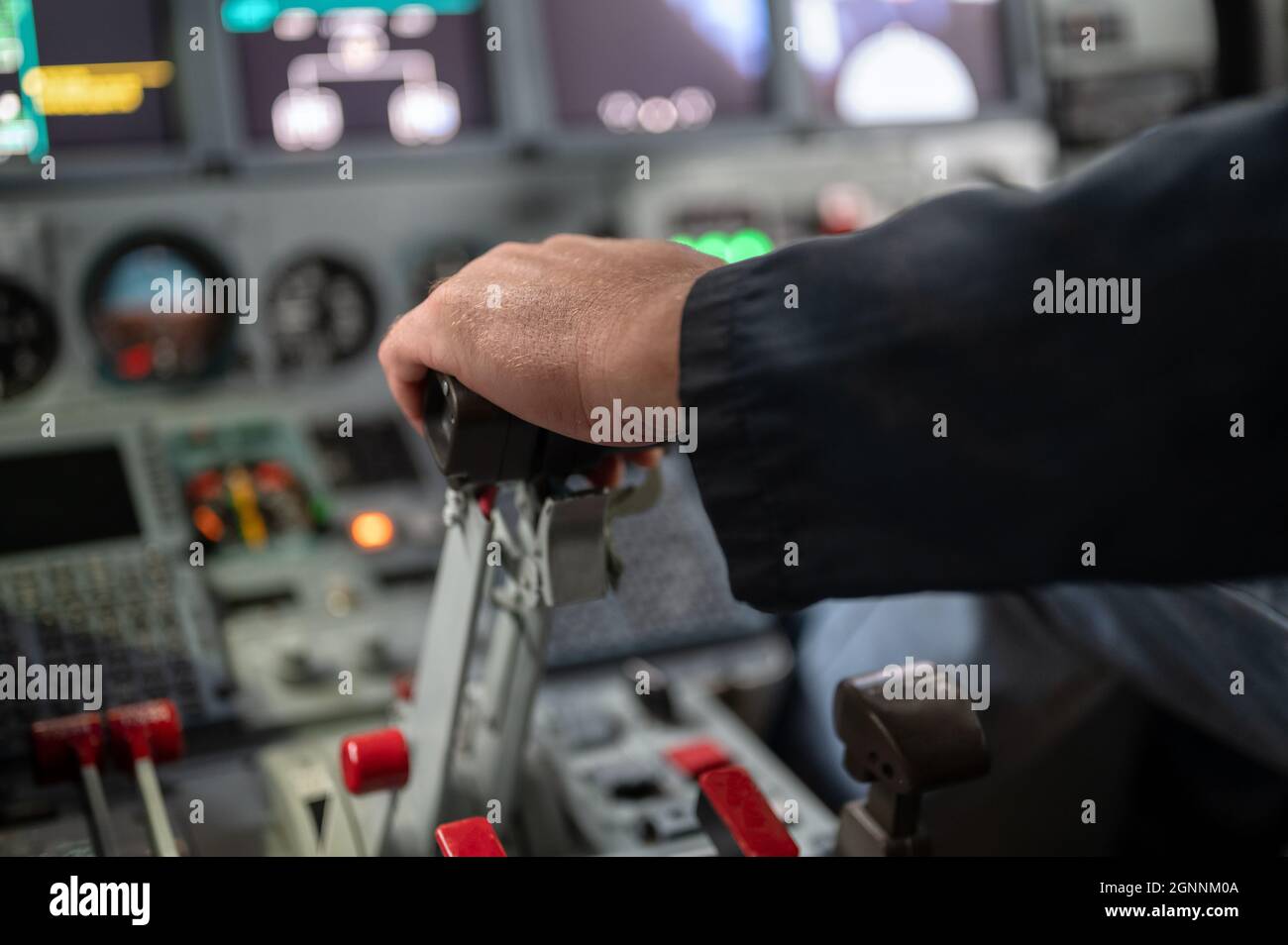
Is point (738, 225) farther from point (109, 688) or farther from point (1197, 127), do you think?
point (1197, 127)

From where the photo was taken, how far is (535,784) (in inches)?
49.8

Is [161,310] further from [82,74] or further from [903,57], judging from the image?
[903,57]

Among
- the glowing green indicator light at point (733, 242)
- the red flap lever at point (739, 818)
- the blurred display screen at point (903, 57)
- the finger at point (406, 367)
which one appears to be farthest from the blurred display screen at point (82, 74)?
the red flap lever at point (739, 818)

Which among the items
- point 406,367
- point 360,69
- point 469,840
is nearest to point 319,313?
point 360,69

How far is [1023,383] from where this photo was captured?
1.87 feet

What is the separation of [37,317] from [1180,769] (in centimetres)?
184

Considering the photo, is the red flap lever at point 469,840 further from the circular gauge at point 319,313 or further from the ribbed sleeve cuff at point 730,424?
the circular gauge at point 319,313

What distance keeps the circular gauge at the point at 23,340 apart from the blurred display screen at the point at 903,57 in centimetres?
146

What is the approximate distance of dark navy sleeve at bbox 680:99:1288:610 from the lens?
55cm

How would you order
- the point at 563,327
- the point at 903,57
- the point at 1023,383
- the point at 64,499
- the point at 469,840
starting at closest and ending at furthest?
1. the point at 1023,383
2. the point at 563,327
3. the point at 469,840
4. the point at 64,499
5. the point at 903,57

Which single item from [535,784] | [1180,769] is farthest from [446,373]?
[1180,769]

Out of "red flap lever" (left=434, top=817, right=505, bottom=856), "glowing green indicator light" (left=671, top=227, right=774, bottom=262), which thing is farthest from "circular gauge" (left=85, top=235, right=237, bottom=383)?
"red flap lever" (left=434, top=817, right=505, bottom=856)

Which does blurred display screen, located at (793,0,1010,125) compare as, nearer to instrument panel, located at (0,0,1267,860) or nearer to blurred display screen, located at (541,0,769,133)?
instrument panel, located at (0,0,1267,860)

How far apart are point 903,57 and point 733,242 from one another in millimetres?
526
